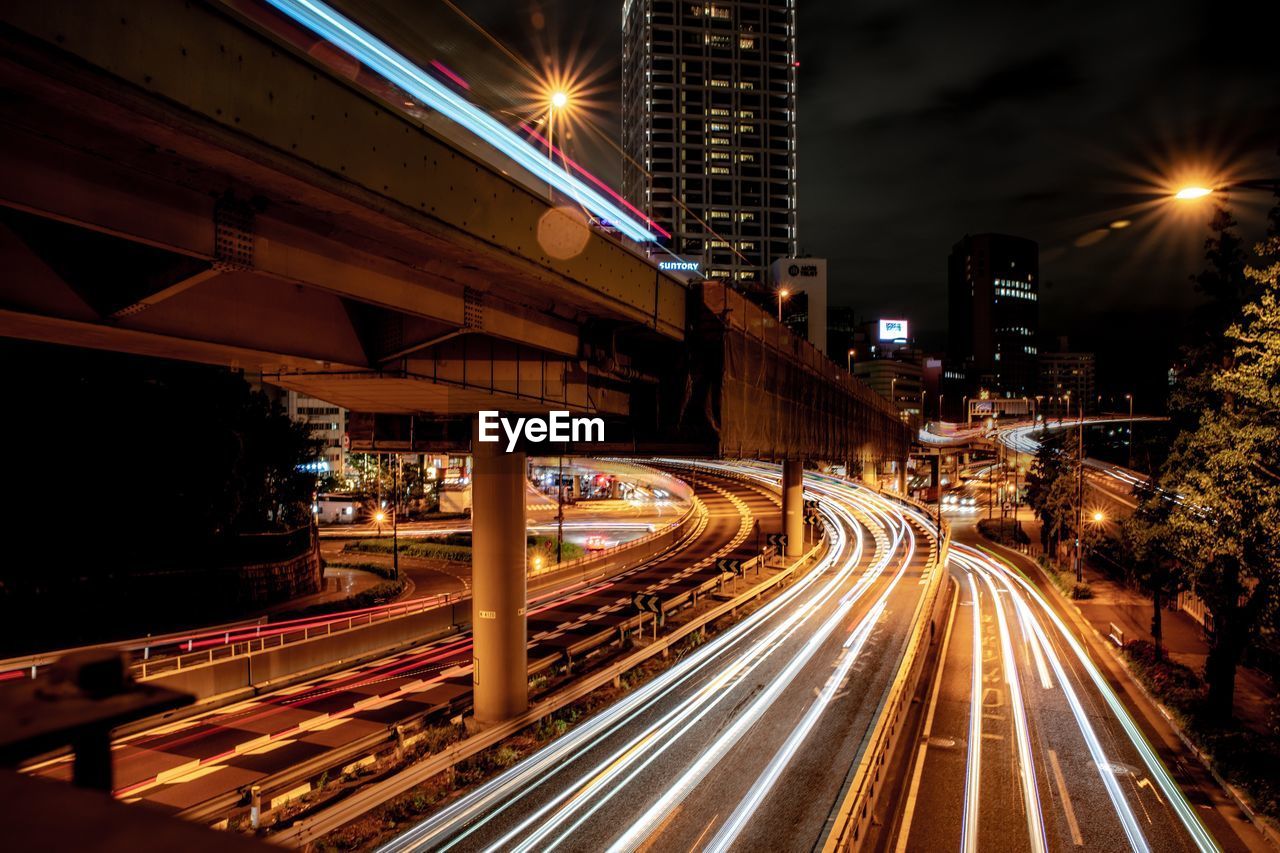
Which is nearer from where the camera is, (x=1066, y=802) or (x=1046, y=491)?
(x=1066, y=802)

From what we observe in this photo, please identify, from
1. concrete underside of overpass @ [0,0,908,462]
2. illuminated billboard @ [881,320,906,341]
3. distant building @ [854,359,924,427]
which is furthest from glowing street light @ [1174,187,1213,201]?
distant building @ [854,359,924,427]

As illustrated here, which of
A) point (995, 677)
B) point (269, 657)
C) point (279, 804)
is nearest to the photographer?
point (279, 804)

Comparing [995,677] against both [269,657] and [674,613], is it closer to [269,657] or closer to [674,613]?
[674,613]

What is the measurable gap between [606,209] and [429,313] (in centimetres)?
600

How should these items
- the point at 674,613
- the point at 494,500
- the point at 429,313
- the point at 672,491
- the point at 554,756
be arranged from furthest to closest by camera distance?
the point at 672,491 → the point at 674,613 → the point at 494,500 → the point at 554,756 → the point at 429,313

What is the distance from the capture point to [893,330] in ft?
535

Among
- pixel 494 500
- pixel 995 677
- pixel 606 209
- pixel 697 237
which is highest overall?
pixel 697 237

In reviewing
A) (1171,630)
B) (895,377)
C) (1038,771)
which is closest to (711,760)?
(1038,771)

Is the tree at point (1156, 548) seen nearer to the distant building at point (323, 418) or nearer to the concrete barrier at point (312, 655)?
the concrete barrier at point (312, 655)

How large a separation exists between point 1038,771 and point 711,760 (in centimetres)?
707

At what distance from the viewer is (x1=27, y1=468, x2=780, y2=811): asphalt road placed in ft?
44.5

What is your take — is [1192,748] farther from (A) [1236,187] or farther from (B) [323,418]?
(B) [323,418]

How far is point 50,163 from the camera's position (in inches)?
214

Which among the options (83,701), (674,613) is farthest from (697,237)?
(83,701)
